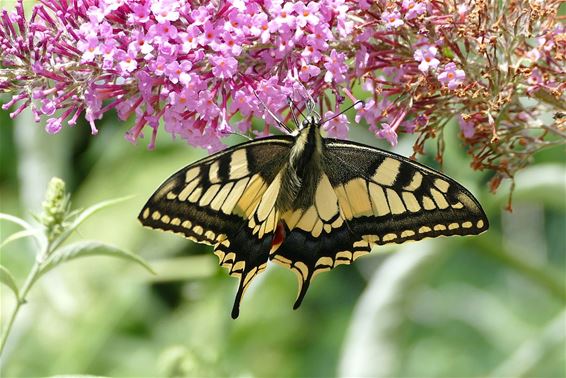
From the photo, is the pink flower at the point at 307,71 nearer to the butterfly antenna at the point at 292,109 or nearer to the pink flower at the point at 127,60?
the butterfly antenna at the point at 292,109

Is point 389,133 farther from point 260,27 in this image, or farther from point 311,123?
point 260,27

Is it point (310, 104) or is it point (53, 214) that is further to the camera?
point (310, 104)

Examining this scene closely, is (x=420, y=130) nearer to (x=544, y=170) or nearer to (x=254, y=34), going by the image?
(x=254, y=34)

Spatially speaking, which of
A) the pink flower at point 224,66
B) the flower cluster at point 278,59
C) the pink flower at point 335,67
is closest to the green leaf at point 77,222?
the flower cluster at point 278,59

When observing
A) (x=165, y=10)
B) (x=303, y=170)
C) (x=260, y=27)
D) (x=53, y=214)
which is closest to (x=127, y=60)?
(x=165, y=10)

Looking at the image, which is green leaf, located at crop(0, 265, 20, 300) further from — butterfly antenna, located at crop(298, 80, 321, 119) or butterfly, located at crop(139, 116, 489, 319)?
butterfly antenna, located at crop(298, 80, 321, 119)

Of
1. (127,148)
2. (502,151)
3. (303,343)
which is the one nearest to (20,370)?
(127,148)

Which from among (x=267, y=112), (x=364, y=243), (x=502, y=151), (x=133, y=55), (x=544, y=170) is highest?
(x=133, y=55)
